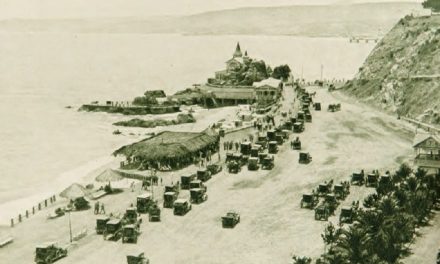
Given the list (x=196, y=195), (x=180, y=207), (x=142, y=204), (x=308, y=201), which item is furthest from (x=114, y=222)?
(x=308, y=201)

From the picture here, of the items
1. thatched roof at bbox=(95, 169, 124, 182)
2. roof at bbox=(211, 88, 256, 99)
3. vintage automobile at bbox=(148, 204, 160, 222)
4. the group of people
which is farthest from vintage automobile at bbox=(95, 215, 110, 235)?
roof at bbox=(211, 88, 256, 99)

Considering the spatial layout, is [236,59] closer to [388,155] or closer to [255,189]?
[388,155]

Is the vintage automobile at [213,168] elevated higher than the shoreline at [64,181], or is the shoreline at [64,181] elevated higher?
the vintage automobile at [213,168]

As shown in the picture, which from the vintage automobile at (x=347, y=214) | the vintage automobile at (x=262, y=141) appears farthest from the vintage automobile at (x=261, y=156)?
the vintage automobile at (x=347, y=214)

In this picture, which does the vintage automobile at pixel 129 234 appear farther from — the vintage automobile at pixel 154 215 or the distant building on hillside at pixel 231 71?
the distant building on hillside at pixel 231 71

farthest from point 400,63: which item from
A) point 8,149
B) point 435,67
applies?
point 8,149
